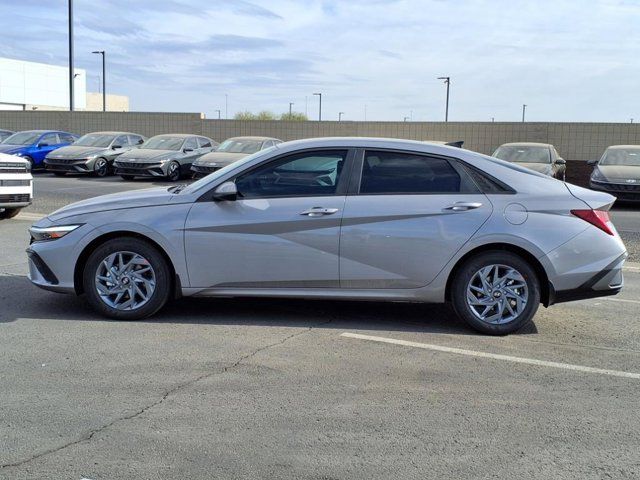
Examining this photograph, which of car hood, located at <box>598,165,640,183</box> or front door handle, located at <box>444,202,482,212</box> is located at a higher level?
car hood, located at <box>598,165,640,183</box>

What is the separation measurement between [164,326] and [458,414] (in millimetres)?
2767

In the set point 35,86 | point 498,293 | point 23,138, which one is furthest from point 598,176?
point 35,86

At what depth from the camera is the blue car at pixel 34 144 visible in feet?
78.1

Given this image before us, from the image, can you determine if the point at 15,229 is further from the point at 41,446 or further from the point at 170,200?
the point at 41,446

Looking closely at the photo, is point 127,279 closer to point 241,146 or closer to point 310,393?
point 310,393

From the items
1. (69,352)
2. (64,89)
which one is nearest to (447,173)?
(69,352)

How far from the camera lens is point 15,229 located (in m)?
11.3

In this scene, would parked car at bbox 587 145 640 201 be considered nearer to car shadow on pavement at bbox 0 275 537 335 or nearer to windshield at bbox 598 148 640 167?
windshield at bbox 598 148 640 167

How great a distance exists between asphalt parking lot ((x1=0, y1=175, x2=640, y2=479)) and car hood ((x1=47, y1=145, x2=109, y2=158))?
16.7m

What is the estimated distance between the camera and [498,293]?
233 inches

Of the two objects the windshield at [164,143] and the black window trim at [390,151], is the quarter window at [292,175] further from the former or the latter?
the windshield at [164,143]

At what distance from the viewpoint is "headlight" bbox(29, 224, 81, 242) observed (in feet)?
20.0

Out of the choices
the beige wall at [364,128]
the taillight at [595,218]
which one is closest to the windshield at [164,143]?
the beige wall at [364,128]

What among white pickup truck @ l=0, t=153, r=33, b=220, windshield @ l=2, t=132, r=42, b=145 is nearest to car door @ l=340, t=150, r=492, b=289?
white pickup truck @ l=0, t=153, r=33, b=220
